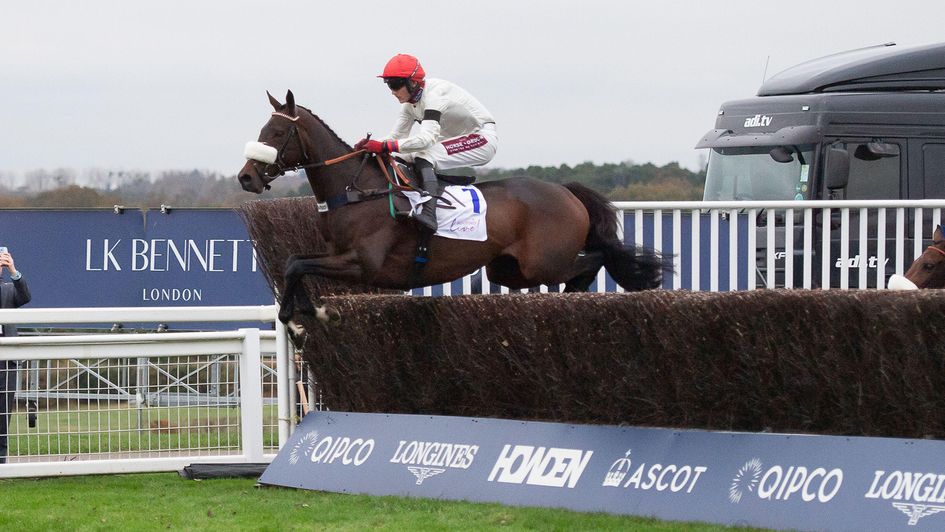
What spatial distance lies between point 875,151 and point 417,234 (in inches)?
212

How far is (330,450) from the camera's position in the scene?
253 inches

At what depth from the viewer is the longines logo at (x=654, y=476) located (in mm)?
5047

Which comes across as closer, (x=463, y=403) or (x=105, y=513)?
(x=105, y=513)

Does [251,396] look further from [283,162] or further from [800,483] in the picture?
[800,483]

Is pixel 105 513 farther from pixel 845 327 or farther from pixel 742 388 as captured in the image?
pixel 845 327

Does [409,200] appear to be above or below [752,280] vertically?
above

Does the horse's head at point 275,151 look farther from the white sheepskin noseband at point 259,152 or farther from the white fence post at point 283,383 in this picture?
the white fence post at point 283,383

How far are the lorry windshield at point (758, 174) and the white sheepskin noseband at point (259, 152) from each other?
18.8 feet

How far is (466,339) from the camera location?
20.1 ft

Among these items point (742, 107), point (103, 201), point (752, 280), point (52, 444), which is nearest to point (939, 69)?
point (742, 107)

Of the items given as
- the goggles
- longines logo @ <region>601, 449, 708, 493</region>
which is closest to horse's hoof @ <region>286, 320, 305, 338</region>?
the goggles

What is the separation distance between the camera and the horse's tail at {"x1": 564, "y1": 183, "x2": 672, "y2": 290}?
7.70 meters

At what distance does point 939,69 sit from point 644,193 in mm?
5738

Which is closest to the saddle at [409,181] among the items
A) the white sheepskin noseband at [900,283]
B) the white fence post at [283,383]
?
the white fence post at [283,383]
